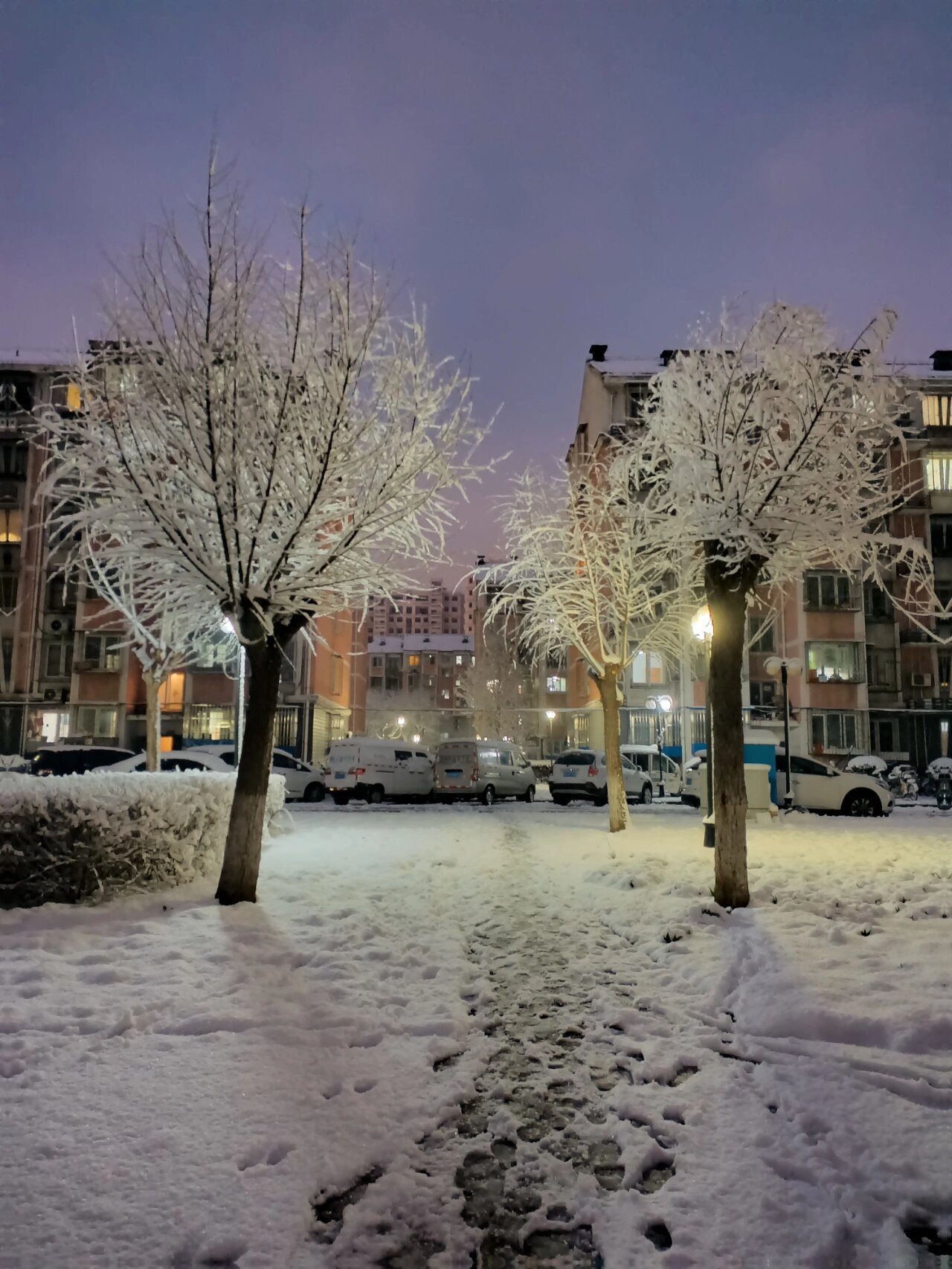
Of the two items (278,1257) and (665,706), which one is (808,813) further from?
(278,1257)

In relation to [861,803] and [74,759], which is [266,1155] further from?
[861,803]

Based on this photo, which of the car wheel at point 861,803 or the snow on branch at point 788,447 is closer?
the snow on branch at point 788,447

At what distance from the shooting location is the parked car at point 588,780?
2378 cm

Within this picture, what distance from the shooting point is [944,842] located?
45.1ft

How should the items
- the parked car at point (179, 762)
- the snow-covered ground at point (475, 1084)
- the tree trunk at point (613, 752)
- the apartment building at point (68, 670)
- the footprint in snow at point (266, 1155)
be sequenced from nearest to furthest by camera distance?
the snow-covered ground at point (475, 1084) → the footprint in snow at point (266, 1155) → the tree trunk at point (613, 752) → the parked car at point (179, 762) → the apartment building at point (68, 670)

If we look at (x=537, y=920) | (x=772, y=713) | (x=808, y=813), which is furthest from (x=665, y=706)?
(x=537, y=920)

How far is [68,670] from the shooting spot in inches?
1639

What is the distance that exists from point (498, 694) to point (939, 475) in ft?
133

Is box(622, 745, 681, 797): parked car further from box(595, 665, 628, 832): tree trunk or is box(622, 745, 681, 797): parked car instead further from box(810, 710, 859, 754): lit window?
box(810, 710, 859, 754): lit window

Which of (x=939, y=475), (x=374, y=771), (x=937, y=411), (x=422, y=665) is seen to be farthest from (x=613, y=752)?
(x=422, y=665)

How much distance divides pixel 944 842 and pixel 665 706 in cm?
1928

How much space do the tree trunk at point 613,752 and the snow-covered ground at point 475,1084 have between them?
6672mm

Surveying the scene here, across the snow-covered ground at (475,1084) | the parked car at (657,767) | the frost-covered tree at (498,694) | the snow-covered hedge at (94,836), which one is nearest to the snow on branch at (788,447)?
the snow-covered ground at (475,1084)

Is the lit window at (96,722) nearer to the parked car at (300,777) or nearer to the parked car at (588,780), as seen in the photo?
the parked car at (300,777)
